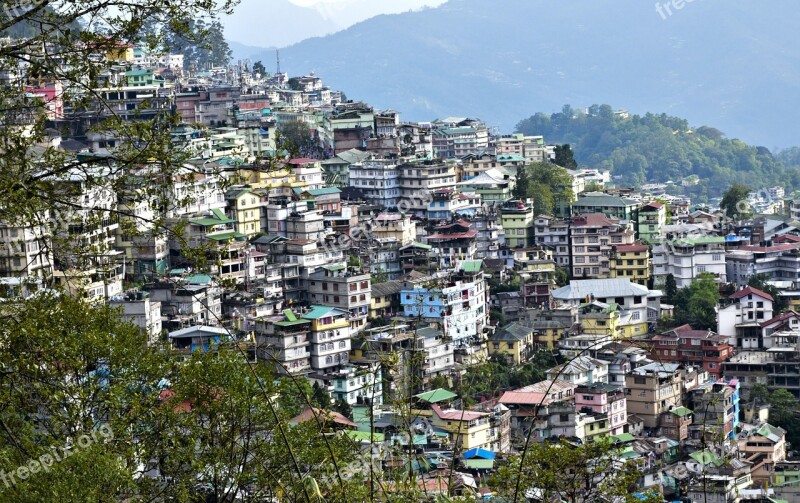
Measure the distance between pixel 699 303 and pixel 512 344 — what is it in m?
4.47

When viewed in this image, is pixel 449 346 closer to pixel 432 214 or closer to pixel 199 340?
pixel 199 340

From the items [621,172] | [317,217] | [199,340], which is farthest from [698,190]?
[199,340]

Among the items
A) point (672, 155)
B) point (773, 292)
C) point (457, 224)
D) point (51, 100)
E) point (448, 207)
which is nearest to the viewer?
point (51, 100)

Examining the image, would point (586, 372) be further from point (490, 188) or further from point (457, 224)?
point (490, 188)

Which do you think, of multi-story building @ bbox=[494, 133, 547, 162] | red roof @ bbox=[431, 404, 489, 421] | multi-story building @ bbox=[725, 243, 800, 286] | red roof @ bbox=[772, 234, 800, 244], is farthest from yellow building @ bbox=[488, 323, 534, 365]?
multi-story building @ bbox=[494, 133, 547, 162]

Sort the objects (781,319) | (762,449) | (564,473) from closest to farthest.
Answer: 1. (564,473)
2. (762,449)
3. (781,319)

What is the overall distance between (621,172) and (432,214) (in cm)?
3005

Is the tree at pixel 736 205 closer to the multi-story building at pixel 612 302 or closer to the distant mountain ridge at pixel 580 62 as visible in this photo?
the multi-story building at pixel 612 302

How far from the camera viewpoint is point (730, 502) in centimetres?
1655

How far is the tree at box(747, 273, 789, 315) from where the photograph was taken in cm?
2606

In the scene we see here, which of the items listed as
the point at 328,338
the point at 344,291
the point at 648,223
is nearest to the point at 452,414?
the point at 328,338

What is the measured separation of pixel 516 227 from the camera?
94.5ft

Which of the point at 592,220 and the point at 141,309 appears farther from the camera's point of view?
the point at 592,220

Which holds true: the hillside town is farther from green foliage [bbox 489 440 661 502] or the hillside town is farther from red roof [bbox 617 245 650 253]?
green foliage [bbox 489 440 661 502]
